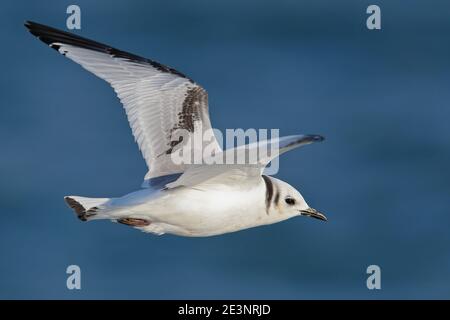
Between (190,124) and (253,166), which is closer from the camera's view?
(253,166)

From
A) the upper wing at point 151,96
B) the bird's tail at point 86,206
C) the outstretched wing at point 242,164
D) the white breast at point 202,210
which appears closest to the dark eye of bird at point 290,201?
the white breast at point 202,210

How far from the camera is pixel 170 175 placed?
8602mm

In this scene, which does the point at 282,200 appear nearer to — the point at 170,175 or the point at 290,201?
the point at 290,201

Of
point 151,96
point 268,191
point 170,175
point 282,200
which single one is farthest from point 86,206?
point 282,200

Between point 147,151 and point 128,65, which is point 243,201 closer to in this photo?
point 147,151

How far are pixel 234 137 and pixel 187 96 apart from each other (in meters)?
0.53

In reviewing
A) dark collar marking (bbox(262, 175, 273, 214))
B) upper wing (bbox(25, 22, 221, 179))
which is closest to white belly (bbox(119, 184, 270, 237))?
dark collar marking (bbox(262, 175, 273, 214))

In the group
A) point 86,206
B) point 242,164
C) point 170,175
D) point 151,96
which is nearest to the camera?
point 242,164

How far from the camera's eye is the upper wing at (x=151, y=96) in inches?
343

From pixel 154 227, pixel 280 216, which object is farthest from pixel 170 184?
pixel 280 216

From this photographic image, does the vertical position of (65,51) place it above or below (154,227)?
above

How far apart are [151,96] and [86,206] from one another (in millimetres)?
1105

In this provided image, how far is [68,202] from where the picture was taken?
8.34 meters

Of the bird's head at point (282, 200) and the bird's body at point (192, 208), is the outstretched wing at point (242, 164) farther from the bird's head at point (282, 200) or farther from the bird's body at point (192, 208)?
the bird's head at point (282, 200)
